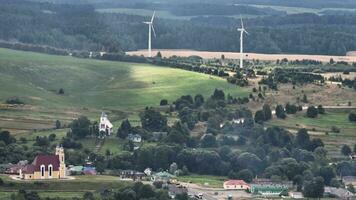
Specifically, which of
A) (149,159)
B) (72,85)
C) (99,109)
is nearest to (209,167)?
(149,159)

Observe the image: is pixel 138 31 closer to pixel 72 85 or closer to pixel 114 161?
A: pixel 72 85

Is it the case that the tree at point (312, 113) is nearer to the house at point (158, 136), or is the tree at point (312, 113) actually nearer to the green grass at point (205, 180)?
the house at point (158, 136)

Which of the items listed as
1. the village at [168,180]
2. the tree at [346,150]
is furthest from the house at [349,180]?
the tree at [346,150]

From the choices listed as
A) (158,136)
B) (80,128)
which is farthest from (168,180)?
(80,128)

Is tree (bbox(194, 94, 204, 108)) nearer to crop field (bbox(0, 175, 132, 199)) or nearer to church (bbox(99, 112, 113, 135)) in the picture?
church (bbox(99, 112, 113, 135))

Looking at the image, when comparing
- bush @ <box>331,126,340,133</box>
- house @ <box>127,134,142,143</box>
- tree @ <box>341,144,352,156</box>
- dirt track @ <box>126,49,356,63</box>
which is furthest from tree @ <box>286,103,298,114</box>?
dirt track @ <box>126,49,356,63</box>

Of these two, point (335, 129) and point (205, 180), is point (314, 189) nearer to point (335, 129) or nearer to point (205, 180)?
point (205, 180)
